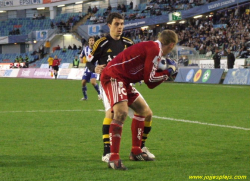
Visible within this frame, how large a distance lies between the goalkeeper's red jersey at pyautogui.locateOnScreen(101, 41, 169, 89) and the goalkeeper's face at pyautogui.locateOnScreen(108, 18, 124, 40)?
1.07 metres

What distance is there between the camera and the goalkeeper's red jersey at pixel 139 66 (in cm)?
583

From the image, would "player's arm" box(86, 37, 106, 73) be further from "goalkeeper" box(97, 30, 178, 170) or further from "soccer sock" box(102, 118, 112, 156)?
"soccer sock" box(102, 118, 112, 156)

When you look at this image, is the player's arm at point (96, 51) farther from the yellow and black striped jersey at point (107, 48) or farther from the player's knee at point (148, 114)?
the player's knee at point (148, 114)

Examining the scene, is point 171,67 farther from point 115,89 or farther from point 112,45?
point 112,45

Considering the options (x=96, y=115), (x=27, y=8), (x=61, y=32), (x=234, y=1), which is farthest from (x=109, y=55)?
(x=27, y=8)

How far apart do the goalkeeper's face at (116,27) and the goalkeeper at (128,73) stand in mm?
1046

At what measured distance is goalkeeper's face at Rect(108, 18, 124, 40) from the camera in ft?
23.4

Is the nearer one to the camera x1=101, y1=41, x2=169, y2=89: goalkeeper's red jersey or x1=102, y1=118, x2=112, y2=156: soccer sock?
x1=101, y1=41, x2=169, y2=89: goalkeeper's red jersey

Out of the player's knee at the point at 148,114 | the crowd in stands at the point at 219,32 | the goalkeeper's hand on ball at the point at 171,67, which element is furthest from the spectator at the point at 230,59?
the goalkeeper's hand on ball at the point at 171,67

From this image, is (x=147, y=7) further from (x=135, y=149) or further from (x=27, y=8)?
(x=135, y=149)

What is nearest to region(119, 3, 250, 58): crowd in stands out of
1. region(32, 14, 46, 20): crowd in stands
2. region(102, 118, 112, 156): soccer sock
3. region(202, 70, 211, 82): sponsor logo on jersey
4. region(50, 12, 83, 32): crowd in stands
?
region(202, 70, 211, 82): sponsor logo on jersey

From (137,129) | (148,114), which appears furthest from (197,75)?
(137,129)

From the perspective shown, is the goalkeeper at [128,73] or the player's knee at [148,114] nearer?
the goalkeeper at [128,73]

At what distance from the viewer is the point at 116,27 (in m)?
7.23
